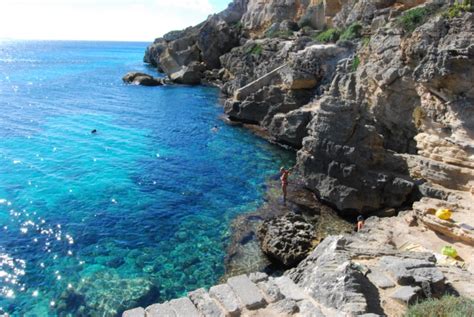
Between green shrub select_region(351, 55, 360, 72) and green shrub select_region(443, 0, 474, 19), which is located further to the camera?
green shrub select_region(351, 55, 360, 72)

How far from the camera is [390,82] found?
26.1 m

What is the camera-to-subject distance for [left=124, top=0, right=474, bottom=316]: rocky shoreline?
10273mm

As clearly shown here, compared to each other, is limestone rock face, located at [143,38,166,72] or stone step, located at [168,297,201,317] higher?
limestone rock face, located at [143,38,166,72]

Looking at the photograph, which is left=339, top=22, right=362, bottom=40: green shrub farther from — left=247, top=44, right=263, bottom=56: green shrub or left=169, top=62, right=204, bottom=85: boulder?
left=169, top=62, right=204, bottom=85: boulder

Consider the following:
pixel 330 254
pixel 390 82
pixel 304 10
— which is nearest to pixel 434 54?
pixel 390 82

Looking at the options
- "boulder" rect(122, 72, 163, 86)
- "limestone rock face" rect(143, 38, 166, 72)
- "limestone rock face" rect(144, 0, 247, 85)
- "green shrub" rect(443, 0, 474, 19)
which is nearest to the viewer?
"green shrub" rect(443, 0, 474, 19)

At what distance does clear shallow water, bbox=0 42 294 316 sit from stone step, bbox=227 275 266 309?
20.8 ft

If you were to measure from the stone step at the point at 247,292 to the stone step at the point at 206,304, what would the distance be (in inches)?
25.6

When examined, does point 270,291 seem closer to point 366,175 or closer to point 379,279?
point 379,279

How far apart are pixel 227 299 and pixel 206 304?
56 centimetres

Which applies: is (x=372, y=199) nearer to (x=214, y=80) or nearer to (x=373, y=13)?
(x=373, y=13)

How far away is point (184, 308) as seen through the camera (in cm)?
963

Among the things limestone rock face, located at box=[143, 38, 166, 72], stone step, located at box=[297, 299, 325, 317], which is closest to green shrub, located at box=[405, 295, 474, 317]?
stone step, located at box=[297, 299, 325, 317]

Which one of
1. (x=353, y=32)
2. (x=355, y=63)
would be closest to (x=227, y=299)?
(x=355, y=63)
